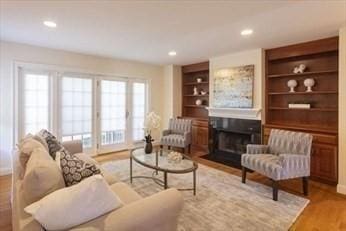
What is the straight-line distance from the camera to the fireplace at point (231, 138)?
4.71 meters

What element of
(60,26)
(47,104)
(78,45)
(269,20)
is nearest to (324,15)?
(269,20)

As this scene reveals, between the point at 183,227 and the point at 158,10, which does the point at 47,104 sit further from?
the point at 183,227

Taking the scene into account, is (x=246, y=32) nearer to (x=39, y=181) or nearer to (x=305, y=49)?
(x=305, y=49)

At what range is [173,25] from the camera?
3.22 metres

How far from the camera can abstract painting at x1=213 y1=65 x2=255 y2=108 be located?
15.4 ft

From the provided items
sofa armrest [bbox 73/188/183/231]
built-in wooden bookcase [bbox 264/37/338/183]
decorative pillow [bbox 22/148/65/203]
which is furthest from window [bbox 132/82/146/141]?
sofa armrest [bbox 73/188/183/231]

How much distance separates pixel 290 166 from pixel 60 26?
12.6ft

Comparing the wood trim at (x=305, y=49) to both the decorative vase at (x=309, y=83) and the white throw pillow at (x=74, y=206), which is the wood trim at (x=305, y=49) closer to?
the decorative vase at (x=309, y=83)

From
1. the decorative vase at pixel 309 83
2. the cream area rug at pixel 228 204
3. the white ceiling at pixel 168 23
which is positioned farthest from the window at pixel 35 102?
the decorative vase at pixel 309 83

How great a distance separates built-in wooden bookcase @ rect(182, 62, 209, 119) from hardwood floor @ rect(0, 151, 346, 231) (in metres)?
2.76

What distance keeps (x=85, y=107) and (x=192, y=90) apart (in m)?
3.19

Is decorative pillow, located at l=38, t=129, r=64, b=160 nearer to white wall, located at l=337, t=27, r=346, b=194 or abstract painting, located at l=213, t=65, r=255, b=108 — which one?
abstract painting, located at l=213, t=65, r=255, b=108

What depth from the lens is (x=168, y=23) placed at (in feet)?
10.3

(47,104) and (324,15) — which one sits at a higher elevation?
(324,15)
